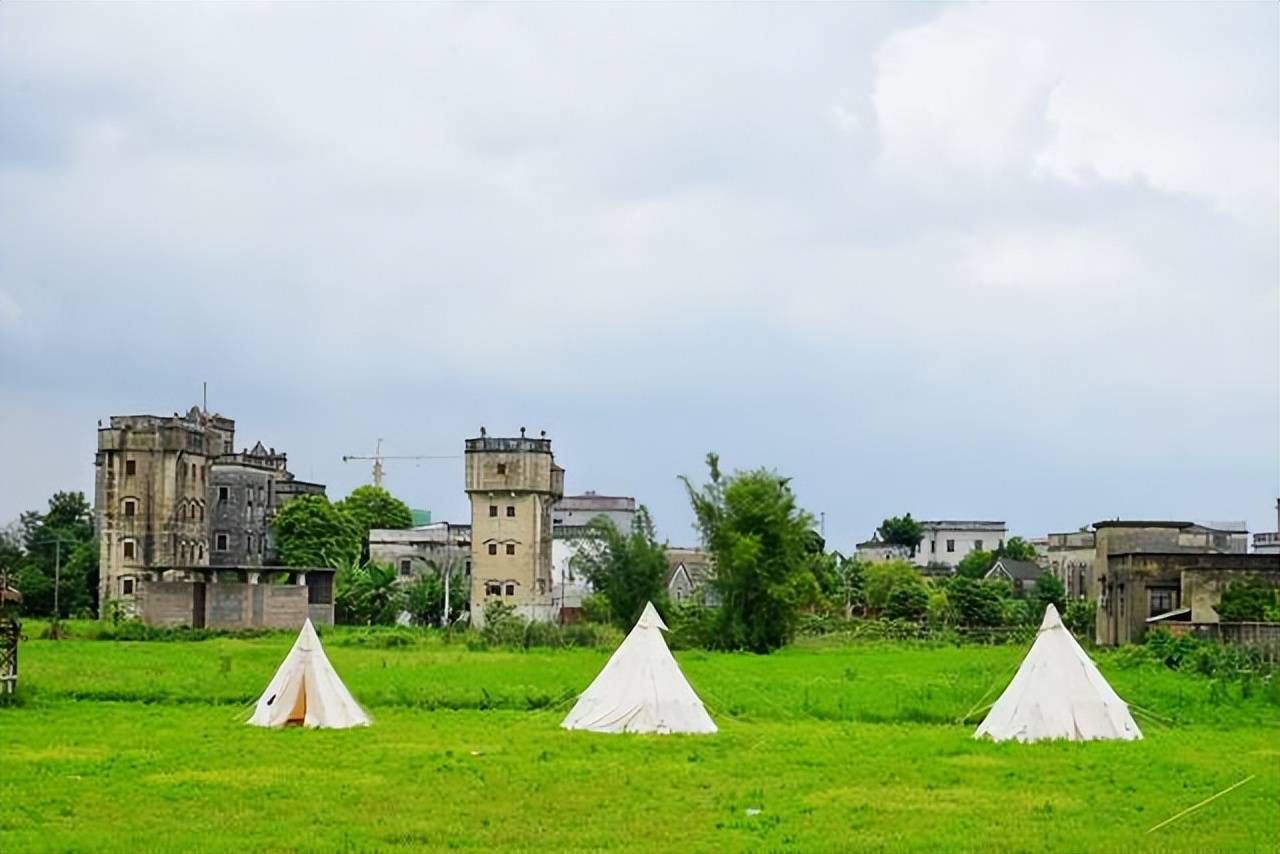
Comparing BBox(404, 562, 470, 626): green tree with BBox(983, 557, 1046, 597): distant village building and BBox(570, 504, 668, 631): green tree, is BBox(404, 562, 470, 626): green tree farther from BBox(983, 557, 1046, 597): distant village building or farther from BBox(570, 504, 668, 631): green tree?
BBox(983, 557, 1046, 597): distant village building

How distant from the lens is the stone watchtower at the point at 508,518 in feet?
232

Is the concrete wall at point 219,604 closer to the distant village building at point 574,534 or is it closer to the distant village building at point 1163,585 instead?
the distant village building at point 574,534

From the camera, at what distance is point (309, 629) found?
25125 millimetres

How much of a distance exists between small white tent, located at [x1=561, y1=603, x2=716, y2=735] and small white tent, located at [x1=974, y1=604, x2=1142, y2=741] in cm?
418

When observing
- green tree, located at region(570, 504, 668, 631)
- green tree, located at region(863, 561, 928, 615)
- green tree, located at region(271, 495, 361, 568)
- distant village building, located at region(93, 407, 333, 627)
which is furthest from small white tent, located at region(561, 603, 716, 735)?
green tree, located at region(863, 561, 928, 615)

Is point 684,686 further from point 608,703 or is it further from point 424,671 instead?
point 424,671

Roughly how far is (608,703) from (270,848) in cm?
1092

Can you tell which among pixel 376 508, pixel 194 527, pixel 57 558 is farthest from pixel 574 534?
pixel 57 558

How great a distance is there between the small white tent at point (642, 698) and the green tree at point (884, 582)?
53464 mm

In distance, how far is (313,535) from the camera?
78.8 m

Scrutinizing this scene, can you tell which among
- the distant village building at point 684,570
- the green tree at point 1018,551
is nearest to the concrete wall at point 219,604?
the distant village building at point 684,570

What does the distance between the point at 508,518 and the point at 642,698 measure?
46.8 metres

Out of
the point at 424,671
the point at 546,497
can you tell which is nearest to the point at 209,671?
the point at 424,671

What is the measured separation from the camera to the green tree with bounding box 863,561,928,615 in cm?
7884
